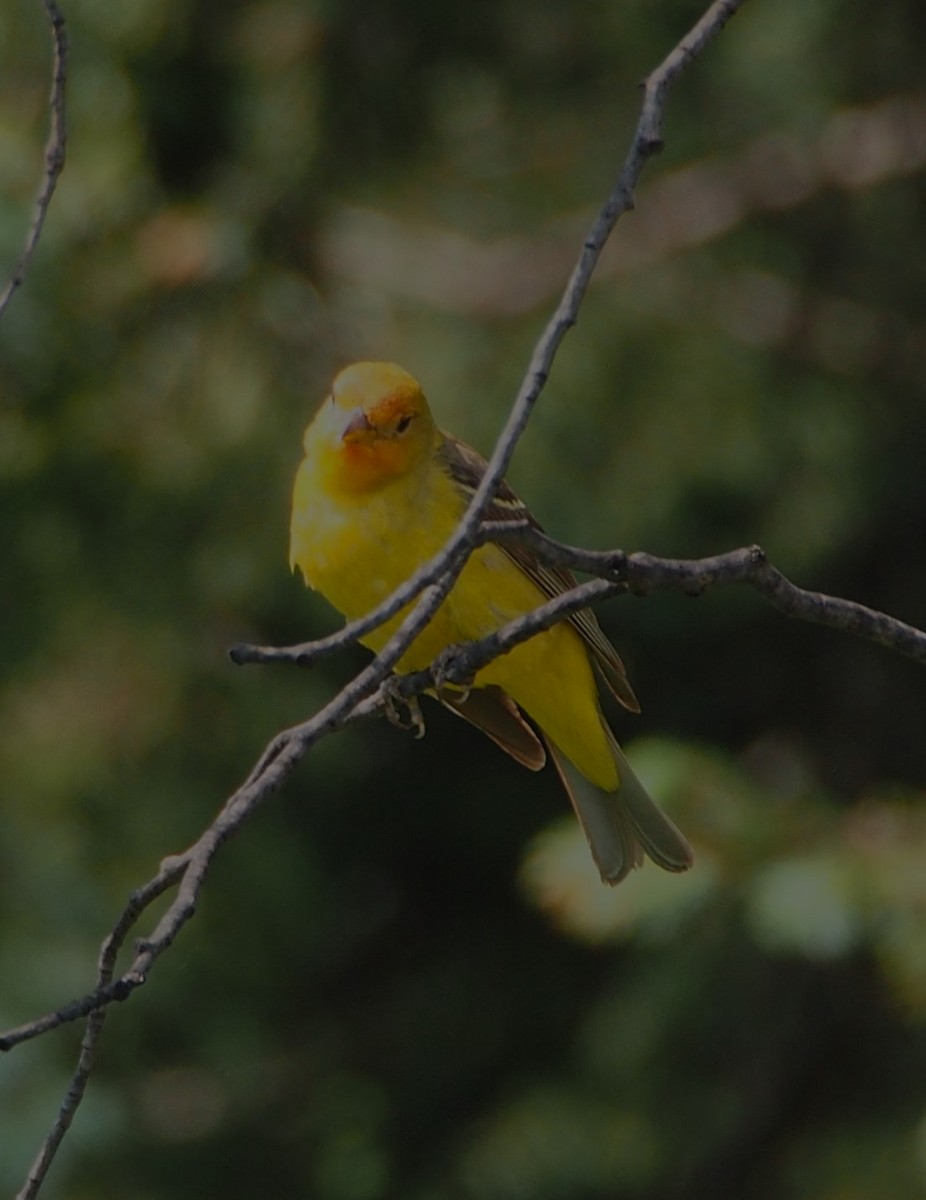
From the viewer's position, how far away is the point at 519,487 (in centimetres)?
722

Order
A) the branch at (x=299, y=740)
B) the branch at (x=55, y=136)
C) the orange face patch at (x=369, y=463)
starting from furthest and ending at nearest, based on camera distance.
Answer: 1. the orange face patch at (x=369, y=463)
2. the branch at (x=55, y=136)
3. the branch at (x=299, y=740)

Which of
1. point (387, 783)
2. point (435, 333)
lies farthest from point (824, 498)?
point (387, 783)

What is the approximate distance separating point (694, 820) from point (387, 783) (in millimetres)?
3131

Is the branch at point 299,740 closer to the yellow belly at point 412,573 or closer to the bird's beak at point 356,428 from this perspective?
the yellow belly at point 412,573

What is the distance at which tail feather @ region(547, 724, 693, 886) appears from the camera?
174 inches

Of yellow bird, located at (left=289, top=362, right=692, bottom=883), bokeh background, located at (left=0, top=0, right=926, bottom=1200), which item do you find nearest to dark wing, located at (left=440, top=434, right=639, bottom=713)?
yellow bird, located at (left=289, top=362, right=692, bottom=883)

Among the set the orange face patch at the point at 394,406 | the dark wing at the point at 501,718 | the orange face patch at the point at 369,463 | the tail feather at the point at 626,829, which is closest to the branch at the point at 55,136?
the orange face patch at the point at 369,463

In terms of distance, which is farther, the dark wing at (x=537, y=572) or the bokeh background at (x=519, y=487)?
the bokeh background at (x=519, y=487)

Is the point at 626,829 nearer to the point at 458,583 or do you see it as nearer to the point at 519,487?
the point at 458,583

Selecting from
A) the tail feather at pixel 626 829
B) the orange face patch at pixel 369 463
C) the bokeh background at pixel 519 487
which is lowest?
the tail feather at pixel 626 829

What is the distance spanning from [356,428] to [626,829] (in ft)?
3.69

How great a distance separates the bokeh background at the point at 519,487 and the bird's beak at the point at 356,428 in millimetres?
2406

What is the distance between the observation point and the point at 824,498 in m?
7.66

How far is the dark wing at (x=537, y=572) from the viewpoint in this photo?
4.22 metres
